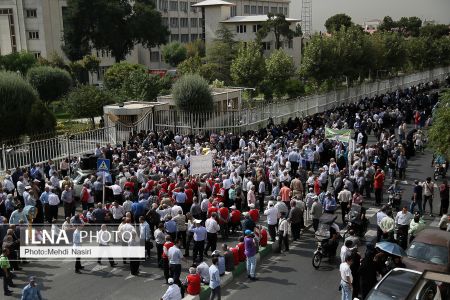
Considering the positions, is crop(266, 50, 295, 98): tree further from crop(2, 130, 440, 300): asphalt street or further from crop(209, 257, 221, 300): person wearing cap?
crop(209, 257, 221, 300): person wearing cap

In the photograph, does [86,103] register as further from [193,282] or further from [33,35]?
[33,35]

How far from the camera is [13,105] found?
89.1 feet

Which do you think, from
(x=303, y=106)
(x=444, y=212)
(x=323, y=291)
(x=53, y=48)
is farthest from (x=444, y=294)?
(x=53, y=48)

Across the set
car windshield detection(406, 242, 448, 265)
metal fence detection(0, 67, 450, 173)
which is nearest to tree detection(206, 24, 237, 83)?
metal fence detection(0, 67, 450, 173)

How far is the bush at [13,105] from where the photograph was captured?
26812 mm

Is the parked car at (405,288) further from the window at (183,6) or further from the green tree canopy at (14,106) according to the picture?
the window at (183,6)

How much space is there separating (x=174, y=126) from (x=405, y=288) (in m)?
21.3

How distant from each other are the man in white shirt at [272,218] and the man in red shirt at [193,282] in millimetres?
3983

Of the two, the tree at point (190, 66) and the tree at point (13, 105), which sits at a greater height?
the tree at point (190, 66)

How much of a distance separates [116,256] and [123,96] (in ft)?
82.8

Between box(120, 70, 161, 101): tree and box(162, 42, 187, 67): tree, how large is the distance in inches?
1616

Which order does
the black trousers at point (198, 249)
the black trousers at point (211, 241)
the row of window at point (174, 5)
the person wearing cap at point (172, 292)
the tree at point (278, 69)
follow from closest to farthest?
the person wearing cap at point (172, 292), the black trousers at point (198, 249), the black trousers at point (211, 241), the tree at point (278, 69), the row of window at point (174, 5)

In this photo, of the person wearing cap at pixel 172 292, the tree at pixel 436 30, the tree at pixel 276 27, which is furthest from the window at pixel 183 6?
the person wearing cap at pixel 172 292

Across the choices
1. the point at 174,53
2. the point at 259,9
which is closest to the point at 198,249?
the point at 174,53
